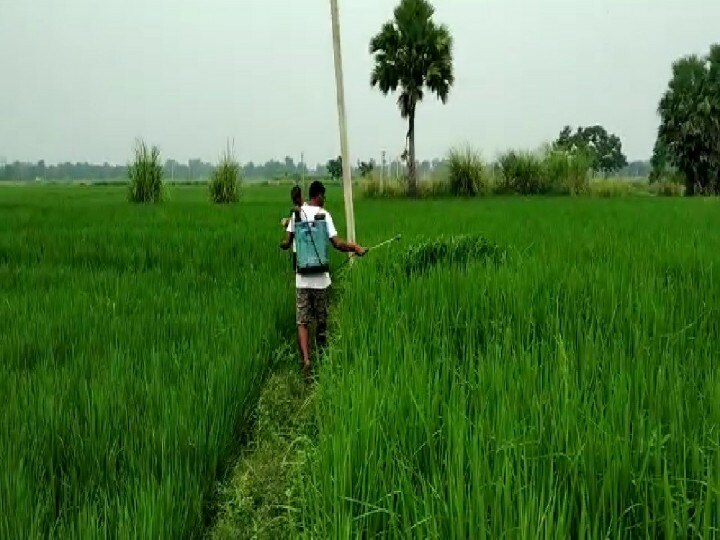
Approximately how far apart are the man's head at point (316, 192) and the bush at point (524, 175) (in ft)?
66.3

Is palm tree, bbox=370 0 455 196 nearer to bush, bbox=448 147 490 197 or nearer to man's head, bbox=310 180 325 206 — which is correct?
bush, bbox=448 147 490 197

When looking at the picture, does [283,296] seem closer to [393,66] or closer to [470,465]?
[470,465]

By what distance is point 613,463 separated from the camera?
145cm

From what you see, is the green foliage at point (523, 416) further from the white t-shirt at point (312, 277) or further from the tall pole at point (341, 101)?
the tall pole at point (341, 101)

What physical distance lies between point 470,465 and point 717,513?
0.51m

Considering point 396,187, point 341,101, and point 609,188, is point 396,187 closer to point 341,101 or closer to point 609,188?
point 609,188

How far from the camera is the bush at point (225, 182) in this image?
17.5 metres

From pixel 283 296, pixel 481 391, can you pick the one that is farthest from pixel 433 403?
pixel 283 296

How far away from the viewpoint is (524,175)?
76.2 ft

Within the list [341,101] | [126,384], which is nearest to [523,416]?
[126,384]

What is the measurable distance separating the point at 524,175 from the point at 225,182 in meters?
11.3

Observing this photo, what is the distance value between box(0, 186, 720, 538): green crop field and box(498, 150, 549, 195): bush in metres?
18.6

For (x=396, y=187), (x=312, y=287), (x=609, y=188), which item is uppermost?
(x=396, y=187)

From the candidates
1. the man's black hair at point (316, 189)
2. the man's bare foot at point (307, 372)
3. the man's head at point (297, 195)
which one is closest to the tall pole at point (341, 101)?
the man's head at point (297, 195)
